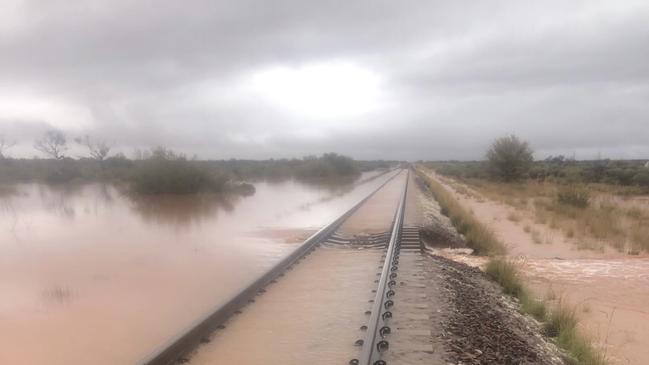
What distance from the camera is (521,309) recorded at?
7.26 metres

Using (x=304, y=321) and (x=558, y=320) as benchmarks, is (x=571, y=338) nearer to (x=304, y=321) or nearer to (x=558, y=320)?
(x=558, y=320)

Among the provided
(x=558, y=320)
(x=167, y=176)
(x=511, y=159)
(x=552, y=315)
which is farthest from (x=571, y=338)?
(x=511, y=159)

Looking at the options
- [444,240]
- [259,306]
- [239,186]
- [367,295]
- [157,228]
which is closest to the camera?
[259,306]

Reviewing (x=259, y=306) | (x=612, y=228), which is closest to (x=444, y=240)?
(x=612, y=228)

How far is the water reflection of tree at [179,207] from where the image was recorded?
21.0m

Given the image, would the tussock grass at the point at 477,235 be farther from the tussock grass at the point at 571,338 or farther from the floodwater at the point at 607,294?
the tussock grass at the point at 571,338

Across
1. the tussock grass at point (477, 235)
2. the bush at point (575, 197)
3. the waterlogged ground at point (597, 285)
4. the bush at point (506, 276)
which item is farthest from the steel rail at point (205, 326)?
the bush at point (575, 197)

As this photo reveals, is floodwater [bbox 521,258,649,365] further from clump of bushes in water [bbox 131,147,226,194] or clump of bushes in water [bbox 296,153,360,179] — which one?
clump of bushes in water [bbox 296,153,360,179]

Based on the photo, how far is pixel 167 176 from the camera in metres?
33.1

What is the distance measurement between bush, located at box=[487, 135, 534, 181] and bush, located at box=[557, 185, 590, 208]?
27384 millimetres

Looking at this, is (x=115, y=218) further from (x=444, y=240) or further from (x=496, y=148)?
(x=496, y=148)

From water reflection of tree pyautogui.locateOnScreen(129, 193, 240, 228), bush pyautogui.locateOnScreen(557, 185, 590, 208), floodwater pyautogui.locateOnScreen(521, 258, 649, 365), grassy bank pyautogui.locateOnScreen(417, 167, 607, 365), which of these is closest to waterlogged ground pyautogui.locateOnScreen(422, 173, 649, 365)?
floodwater pyautogui.locateOnScreen(521, 258, 649, 365)

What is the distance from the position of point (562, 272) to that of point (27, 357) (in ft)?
31.6

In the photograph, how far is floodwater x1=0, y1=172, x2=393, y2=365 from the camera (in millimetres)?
6398
